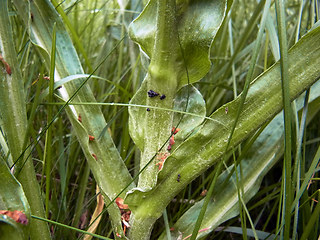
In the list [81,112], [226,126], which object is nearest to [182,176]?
[226,126]

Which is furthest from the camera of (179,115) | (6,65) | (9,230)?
(179,115)

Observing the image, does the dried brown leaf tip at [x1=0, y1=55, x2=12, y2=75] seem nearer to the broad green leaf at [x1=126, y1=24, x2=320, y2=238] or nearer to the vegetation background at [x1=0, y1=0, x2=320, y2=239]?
the vegetation background at [x1=0, y1=0, x2=320, y2=239]

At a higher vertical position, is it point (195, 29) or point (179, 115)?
point (195, 29)

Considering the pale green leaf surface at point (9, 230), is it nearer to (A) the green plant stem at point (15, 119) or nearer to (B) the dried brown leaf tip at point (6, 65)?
(A) the green plant stem at point (15, 119)

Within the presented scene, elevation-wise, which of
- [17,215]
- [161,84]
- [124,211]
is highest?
[161,84]

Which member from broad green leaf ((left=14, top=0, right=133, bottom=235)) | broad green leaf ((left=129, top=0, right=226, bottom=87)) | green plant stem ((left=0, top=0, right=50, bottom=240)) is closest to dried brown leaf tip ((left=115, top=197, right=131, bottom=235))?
broad green leaf ((left=14, top=0, right=133, bottom=235))

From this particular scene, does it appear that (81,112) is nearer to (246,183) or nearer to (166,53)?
(166,53)
